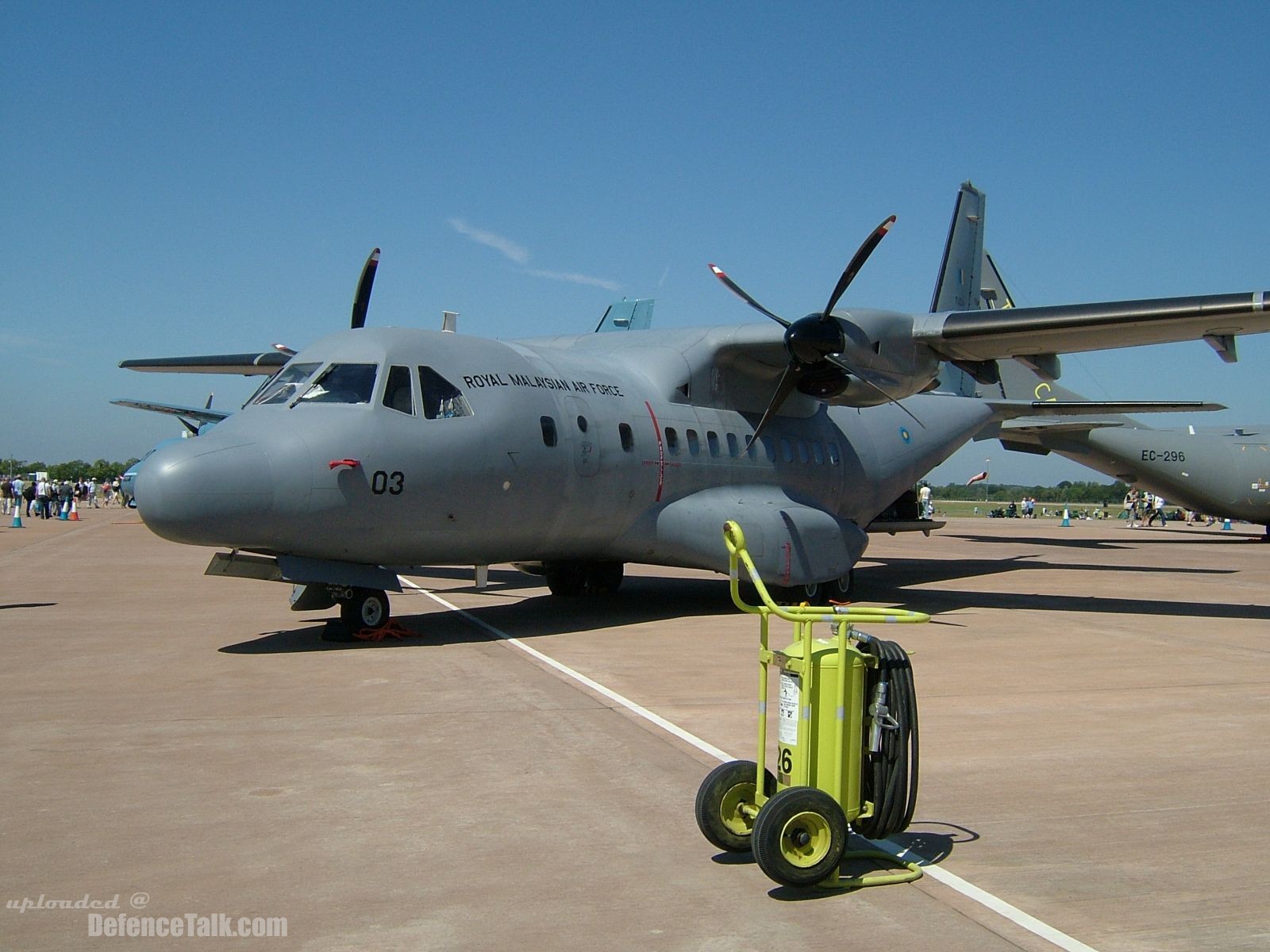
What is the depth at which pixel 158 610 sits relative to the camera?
14.0m

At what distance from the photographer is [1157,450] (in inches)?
1358

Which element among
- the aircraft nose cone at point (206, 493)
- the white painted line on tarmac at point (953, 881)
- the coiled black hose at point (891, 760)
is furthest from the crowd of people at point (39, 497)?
the coiled black hose at point (891, 760)

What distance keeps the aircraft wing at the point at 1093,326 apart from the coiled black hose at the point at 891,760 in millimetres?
10248

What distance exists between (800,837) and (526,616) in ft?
30.6

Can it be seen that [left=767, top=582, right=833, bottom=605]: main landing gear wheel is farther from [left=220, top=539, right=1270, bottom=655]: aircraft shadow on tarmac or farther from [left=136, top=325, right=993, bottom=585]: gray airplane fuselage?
[left=220, top=539, right=1270, bottom=655]: aircraft shadow on tarmac

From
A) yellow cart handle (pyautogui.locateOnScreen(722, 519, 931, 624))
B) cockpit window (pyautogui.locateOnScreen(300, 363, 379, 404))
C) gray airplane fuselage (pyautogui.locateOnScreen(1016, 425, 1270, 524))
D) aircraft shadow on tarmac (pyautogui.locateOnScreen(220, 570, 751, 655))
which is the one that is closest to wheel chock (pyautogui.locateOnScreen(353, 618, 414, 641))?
aircraft shadow on tarmac (pyautogui.locateOnScreen(220, 570, 751, 655))

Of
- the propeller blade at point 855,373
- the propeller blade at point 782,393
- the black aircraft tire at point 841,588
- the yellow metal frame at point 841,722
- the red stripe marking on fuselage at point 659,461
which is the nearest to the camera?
the yellow metal frame at point 841,722

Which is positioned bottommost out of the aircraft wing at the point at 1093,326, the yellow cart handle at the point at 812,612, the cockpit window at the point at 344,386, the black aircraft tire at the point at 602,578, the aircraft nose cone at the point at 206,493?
the black aircraft tire at the point at 602,578

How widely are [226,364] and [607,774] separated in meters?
16.0

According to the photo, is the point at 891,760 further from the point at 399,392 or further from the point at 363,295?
the point at 363,295

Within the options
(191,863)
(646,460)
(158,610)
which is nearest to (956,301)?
(646,460)

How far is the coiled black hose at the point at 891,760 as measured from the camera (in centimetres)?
465

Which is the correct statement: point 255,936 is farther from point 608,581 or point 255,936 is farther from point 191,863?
point 608,581

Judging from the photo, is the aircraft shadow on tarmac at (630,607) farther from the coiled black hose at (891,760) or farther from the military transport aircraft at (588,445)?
the coiled black hose at (891,760)
